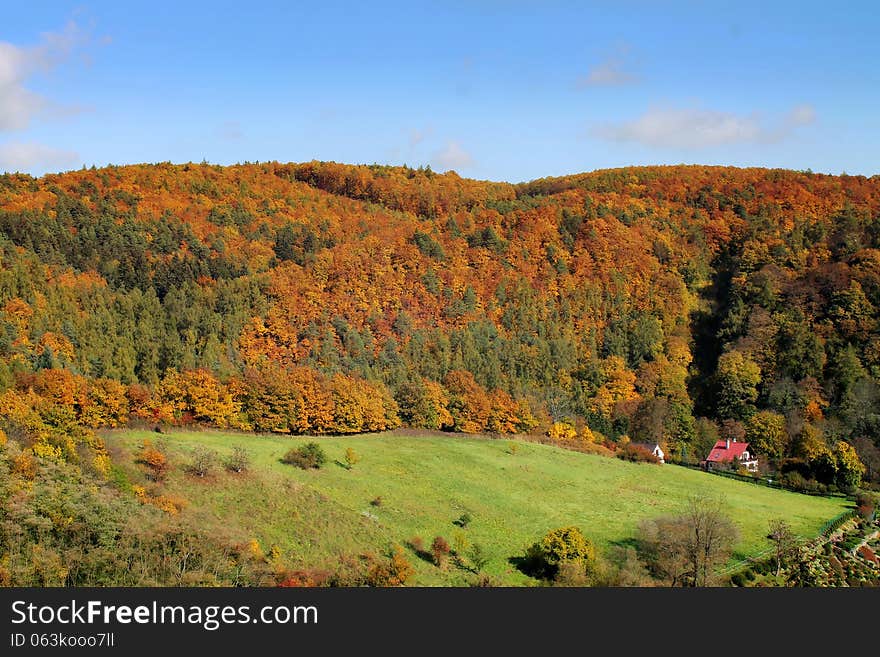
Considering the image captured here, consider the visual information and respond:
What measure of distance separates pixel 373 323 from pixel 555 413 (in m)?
30.9

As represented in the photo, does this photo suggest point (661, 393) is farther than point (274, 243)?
No

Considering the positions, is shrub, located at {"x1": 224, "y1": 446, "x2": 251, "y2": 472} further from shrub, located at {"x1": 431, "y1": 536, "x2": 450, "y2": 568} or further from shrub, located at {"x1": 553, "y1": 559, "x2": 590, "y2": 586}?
shrub, located at {"x1": 553, "y1": 559, "x2": 590, "y2": 586}

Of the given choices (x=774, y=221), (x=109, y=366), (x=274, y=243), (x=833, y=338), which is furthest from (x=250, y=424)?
(x=774, y=221)

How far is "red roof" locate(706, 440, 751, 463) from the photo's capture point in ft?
333

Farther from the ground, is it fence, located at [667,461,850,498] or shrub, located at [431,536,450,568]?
shrub, located at [431,536,450,568]

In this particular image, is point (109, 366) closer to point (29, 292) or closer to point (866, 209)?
→ point (29, 292)

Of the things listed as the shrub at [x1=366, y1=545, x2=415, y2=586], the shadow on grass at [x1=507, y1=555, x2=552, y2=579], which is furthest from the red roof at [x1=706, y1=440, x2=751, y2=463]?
the shrub at [x1=366, y1=545, x2=415, y2=586]

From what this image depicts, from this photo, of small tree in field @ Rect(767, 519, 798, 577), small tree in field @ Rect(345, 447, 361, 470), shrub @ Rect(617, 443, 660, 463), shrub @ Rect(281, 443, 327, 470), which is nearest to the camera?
small tree in field @ Rect(767, 519, 798, 577)

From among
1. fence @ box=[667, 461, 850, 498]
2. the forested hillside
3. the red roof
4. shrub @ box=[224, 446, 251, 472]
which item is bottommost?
fence @ box=[667, 461, 850, 498]

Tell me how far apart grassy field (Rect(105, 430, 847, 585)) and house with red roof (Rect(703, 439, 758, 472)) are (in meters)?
8.44

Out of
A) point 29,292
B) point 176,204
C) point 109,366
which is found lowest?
point 109,366

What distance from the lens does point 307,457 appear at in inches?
2808

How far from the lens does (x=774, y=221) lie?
534 feet

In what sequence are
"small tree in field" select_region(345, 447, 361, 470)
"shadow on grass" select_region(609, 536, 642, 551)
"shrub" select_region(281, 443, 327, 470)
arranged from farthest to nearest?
"small tree in field" select_region(345, 447, 361, 470) < "shrub" select_region(281, 443, 327, 470) < "shadow on grass" select_region(609, 536, 642, 551)
